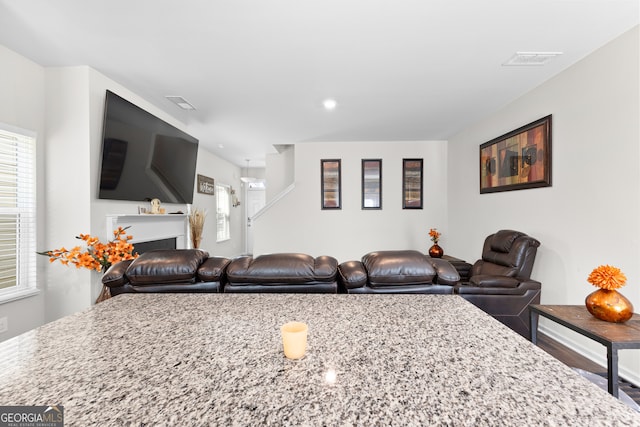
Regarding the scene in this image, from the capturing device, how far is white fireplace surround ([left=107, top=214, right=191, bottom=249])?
308 centimetres

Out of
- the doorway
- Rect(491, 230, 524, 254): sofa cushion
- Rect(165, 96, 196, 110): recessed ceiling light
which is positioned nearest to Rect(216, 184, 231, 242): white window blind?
the doorway

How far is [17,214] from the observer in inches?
98.0

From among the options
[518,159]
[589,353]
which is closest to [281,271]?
[589,353]

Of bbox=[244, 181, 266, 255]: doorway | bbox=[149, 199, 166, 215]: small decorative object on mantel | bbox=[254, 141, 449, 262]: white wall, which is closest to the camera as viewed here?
bbox=[149, 199, 166, 215]: small decorative object on mantel

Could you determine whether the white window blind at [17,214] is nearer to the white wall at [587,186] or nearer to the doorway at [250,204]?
the white wall at [587,186]

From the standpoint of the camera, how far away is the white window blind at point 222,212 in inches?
270

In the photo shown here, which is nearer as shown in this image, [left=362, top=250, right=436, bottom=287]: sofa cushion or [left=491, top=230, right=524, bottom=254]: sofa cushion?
[left=362, top=250, right=436, bottom=287]: sofa cushion

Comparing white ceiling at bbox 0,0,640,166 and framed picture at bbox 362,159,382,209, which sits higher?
white ceiling at bbox 0,0,640,166

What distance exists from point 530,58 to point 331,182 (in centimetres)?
341

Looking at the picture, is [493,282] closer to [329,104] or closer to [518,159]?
[518,159]

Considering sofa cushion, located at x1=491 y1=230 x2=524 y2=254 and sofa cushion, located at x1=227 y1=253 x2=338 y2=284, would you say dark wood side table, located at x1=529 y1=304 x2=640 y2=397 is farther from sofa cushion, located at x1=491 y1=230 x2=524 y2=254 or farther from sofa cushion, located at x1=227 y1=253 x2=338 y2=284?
sofa cushion, located at x1=227 y1=253 x2=338 y2=284

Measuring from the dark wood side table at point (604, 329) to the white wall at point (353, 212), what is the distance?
3440mm

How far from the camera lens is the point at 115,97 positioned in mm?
2883

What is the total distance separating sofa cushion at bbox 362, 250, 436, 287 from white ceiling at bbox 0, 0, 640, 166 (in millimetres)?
1659
